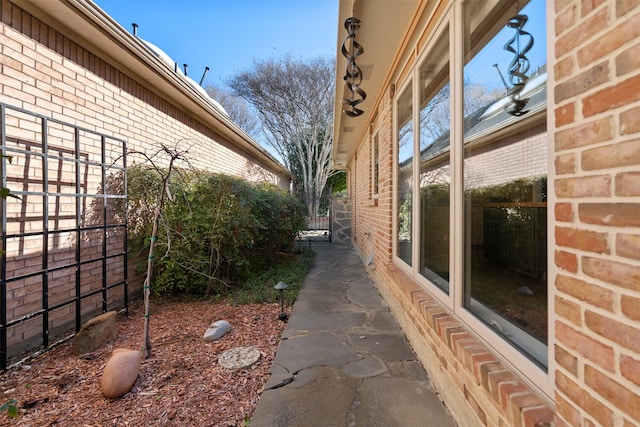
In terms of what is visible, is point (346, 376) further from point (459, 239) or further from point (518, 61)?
point (518, 61)

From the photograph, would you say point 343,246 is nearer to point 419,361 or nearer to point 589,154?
point 419,361

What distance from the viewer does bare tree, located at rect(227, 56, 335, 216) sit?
1414cm

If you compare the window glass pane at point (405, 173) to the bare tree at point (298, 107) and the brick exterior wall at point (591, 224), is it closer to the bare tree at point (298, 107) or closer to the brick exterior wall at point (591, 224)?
the brick exterior wall at point (591, 224)

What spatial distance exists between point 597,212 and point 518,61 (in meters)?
1.07

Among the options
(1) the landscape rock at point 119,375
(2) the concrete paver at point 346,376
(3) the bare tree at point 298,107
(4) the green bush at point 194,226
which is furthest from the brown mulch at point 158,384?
(3) the bare tree at point 298,107

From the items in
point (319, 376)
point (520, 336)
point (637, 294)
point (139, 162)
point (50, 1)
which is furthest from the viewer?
point (139, 162)

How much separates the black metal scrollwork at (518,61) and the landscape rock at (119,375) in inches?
114

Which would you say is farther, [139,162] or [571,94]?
[139,162]

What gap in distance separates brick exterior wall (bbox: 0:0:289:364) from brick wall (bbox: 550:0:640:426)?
3536mm

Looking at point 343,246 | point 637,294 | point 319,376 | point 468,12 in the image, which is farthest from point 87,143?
point 343,246

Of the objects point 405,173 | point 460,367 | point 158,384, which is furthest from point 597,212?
point 158,384

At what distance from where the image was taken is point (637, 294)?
2.45 ft

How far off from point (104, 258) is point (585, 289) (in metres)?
3.96

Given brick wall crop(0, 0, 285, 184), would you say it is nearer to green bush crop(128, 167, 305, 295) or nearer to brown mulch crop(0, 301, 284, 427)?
green bush crop(128, 167, 305, 295)
